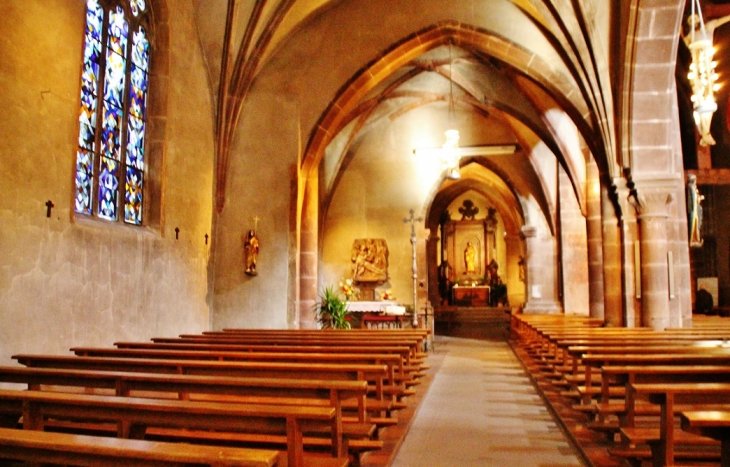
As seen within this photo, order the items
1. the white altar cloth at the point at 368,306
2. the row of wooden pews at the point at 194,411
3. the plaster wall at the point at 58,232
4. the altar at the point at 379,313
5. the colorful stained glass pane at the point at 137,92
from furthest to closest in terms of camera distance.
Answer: the white altar cloth at the point at 368,306 → the altar at the point at 379,313 → the colorful stained glass pane at the point at 137,92 → the plaster wall at the point at 58,232 → the row of wooden pews at the point at 194,411

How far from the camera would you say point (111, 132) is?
321 inches

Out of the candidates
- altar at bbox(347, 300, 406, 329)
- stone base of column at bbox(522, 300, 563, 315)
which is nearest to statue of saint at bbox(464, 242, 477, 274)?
stone base of column at bbox(522, 300, 563, 315)

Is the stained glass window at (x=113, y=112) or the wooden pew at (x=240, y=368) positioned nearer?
the wooden pew at (x=240, y=368)

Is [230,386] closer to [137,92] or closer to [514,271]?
[137,92]

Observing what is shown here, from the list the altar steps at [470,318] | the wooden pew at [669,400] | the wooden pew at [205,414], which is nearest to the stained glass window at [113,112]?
the wooden pew at [205,414]

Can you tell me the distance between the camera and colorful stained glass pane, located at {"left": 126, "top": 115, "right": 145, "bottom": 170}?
27.9 feet

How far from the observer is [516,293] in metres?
25.0

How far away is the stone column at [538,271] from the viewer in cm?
1828

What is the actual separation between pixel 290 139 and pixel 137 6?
3.46 m

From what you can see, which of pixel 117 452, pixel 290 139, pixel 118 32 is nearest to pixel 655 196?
pixel 290 139

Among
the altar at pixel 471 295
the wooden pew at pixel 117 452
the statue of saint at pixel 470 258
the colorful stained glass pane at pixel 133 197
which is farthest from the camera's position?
the statue of saint at pixel 470 258

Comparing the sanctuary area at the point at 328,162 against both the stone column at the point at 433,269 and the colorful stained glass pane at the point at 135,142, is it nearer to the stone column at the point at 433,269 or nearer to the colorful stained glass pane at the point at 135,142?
the colorful stained glass pane at the point at 135,142

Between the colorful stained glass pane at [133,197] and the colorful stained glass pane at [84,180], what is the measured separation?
797 mm

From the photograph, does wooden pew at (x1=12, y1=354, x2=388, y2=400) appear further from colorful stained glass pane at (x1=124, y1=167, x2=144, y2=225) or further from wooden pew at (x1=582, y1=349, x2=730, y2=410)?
colorful stained glass pane at (x1=124, y1=167, x2=144, y2=225)
